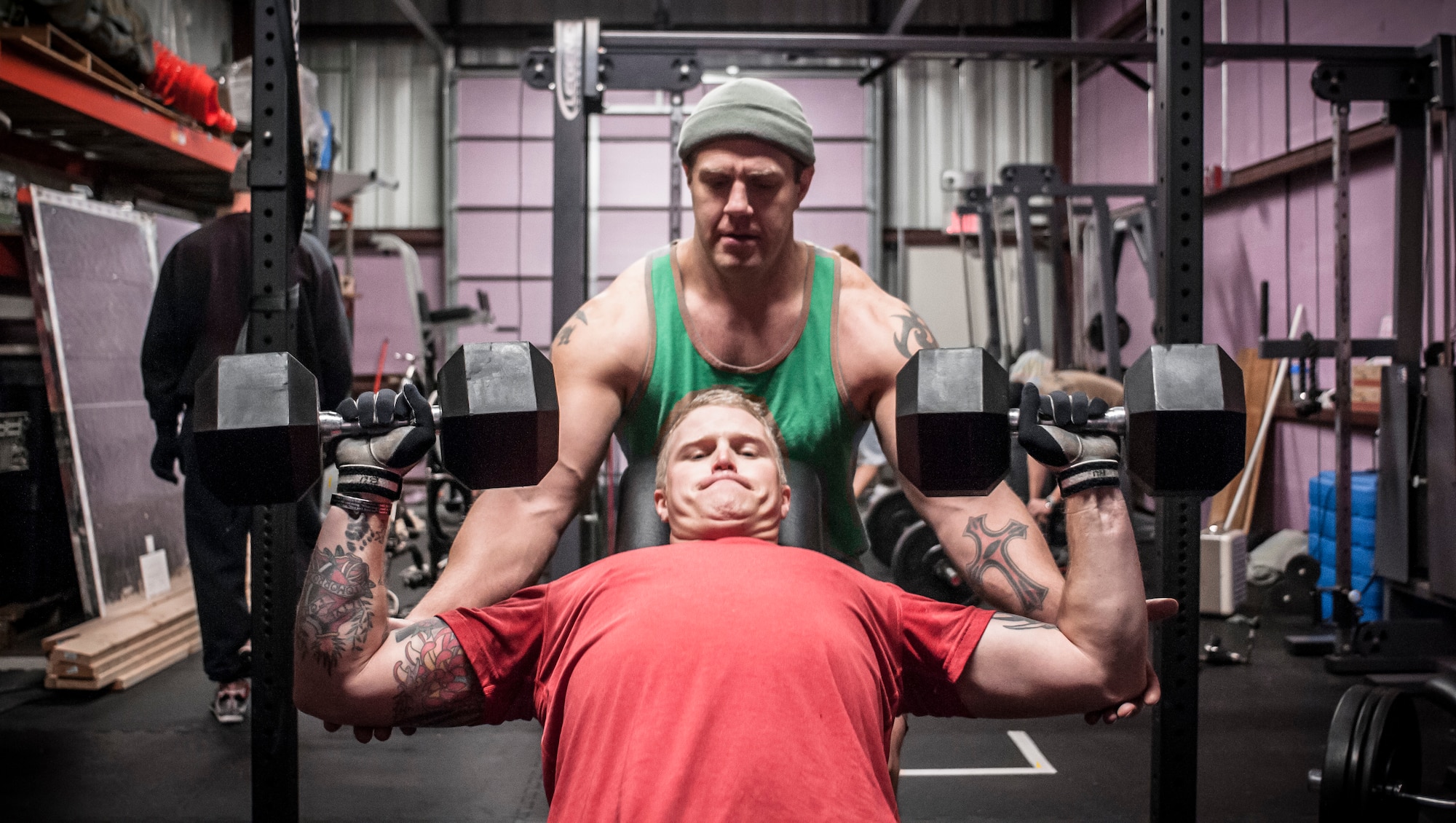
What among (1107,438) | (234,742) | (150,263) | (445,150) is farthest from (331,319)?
(445,150)

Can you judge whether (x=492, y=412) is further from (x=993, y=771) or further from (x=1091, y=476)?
(x=993, y=771)

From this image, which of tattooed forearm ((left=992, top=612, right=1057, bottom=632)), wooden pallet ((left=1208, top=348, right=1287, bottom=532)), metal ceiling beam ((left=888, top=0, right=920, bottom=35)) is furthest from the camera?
metal ceiling beam ((left=888, top=0, right=920, bottom=35))

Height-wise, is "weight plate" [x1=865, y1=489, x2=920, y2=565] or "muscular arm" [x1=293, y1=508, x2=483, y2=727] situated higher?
"muscular arm" [x1=293, y1=508, x2=483, y2=727]

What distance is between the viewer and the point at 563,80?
9.64 feet

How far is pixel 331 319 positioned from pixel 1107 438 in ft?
7.03

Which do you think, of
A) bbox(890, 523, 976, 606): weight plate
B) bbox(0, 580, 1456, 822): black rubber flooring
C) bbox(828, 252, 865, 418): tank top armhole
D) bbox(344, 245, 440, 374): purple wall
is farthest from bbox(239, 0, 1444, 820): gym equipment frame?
bbox(344, 245, 440, 374): purple wall

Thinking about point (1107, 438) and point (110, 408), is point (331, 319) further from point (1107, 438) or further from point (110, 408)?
point (1107, 438)

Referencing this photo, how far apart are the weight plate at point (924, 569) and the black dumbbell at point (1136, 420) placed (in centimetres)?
265

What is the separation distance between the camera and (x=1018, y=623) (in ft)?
4.22

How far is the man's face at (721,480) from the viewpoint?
1.38 metres

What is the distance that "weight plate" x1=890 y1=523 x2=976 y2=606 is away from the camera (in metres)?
3.76

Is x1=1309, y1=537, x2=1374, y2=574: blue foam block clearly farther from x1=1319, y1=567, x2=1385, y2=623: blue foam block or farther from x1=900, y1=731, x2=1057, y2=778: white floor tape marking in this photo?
x1=900, y1=731, x2=1057, y2=778: white floor tape marking

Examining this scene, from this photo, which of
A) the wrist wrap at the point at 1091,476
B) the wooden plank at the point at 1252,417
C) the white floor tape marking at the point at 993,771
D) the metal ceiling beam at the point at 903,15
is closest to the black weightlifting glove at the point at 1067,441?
the wrist wrap at the point at 1091,476

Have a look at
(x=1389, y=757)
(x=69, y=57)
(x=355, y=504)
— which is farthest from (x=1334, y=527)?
(x=69, y=57)
